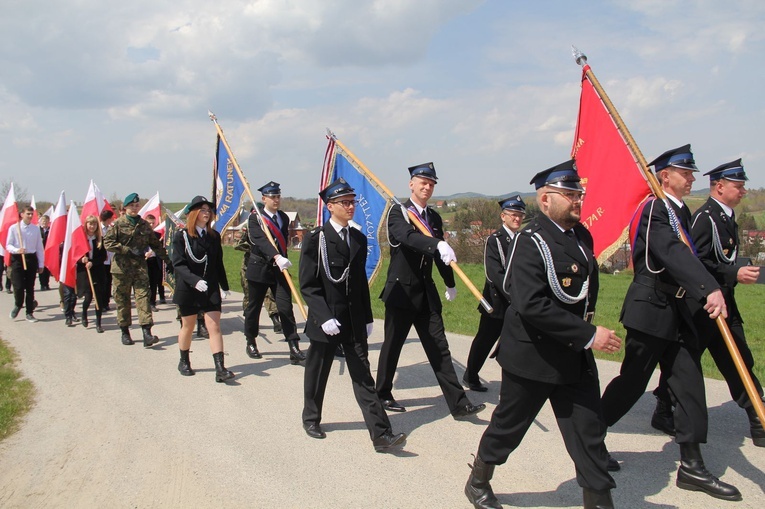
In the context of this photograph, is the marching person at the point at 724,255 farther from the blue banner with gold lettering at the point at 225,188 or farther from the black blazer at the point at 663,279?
the blue banner with gold lettering at the point at 225,188

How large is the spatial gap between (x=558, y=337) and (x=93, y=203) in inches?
411

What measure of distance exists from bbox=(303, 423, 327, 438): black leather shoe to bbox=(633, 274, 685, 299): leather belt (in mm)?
2709

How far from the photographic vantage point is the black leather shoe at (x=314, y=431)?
15.7ft

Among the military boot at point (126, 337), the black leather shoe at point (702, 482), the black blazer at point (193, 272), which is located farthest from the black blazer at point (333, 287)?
the military boot at point (126, 337)

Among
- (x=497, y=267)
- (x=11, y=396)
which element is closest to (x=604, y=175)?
(x=497, y=267)

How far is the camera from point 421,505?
3627 millimetres

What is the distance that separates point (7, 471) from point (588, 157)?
17.8 feet

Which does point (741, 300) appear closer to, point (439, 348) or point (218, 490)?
point (439, 348)

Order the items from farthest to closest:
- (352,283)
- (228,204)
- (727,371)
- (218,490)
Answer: (228,204)
(352,283)
(727,371)
(218,490)

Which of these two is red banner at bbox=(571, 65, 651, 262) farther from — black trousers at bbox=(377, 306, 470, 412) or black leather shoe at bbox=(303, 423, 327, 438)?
black leather shoe at bbox=(303, 423, 327, 438)

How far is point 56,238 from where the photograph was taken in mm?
10883

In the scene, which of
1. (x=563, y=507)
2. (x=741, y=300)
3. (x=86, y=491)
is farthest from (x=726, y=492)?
(x=741, y=300)

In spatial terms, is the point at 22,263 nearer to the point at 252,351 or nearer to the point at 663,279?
the point at 252,351

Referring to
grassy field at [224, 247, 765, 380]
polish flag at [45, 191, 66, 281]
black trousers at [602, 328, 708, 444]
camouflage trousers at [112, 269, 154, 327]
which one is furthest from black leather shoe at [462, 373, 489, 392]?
polish flag at [45, 191, 66, 281]
